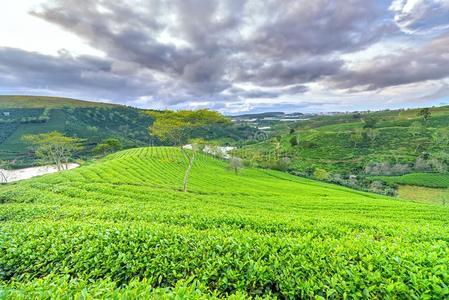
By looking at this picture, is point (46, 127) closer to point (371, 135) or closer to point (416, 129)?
point (371, 135)

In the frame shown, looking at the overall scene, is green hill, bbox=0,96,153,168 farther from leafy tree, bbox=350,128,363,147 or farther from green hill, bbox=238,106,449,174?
leafy tree, bbox=350,128,363,147

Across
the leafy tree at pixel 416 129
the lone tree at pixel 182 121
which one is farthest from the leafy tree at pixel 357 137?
the lone tree at pixel 182 121

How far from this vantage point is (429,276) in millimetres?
3738

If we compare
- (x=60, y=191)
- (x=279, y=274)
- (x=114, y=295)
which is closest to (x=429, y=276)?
(x=279, y=274)

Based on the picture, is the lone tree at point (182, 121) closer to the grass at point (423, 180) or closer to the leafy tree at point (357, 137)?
the grass at point (423, 180)

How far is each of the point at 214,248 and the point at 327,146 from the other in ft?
490

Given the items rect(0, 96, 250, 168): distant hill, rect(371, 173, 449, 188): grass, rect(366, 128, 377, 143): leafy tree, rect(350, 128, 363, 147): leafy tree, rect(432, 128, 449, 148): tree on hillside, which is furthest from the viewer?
rect(350, 128, 363, 147): leafy tree

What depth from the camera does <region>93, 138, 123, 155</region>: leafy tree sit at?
101838 mm

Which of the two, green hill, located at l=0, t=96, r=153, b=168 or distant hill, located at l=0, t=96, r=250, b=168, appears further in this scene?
green hill, located at l=0, t=96, r=153, b=168

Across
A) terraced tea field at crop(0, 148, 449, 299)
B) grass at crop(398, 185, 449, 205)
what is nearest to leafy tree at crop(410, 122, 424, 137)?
grass at crop(398, 185, 449, 205)

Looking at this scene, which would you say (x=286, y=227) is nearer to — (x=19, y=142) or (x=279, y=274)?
(x=279, y=274)

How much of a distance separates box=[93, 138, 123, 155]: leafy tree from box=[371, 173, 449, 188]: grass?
109664mm

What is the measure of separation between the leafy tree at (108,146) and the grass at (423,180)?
110 metres

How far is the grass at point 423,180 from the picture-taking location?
79.7m
